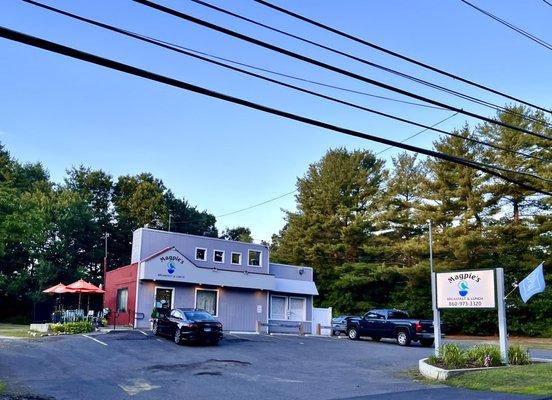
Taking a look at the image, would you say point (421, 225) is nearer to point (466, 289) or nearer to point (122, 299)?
point (122, 299)

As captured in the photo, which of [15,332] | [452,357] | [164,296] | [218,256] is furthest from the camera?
[218,256]

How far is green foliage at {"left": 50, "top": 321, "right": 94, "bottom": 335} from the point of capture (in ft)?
86.1

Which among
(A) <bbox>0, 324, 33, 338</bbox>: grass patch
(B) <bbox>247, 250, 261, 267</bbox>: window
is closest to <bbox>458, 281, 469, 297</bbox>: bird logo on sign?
(B) <bbox>247, 250, 261, 267</bbox>: window

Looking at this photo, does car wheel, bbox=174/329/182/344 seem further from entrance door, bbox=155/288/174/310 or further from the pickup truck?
the pickup truck

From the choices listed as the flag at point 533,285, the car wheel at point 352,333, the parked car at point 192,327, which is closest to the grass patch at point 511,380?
the flag at point 533,285

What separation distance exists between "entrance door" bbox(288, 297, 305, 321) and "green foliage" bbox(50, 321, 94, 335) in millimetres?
15139

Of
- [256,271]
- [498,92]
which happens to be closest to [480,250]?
[256,271]

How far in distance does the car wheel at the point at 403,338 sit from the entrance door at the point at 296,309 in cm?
1104

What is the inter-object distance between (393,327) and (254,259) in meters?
11.8

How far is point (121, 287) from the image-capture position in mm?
33156

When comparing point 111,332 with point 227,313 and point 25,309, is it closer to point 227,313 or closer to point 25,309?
point 227,313

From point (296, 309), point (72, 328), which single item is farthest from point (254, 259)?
point (72, 328)

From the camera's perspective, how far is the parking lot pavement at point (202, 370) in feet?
41.6

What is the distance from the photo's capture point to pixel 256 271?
3650cm
